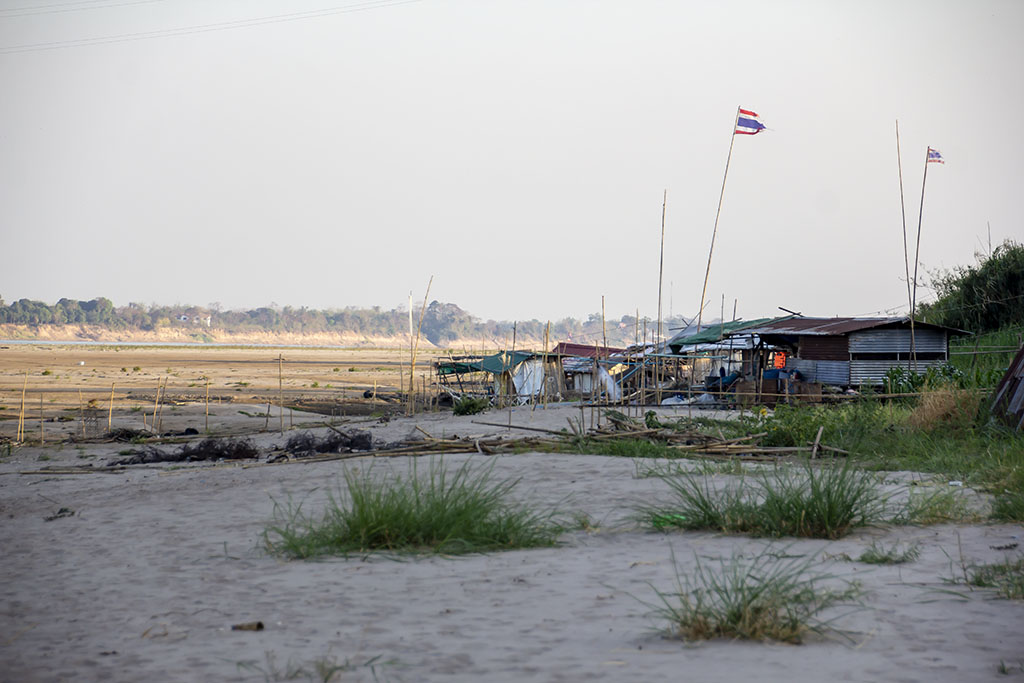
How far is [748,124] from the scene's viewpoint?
15.0 metres

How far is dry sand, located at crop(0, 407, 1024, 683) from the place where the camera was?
346 cm

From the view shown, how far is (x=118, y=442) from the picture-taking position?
52.5 ft

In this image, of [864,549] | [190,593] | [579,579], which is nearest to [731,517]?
[864,549]

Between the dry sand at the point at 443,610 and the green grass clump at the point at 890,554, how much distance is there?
76 mm

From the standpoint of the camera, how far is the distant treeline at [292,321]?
134 metres

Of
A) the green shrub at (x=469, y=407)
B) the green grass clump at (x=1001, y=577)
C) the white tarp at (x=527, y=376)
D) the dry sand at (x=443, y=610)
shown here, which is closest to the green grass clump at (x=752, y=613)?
the dry sand at (x=443, y=610)

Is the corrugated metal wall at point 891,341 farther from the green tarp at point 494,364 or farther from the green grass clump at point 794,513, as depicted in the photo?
the green grass clump at point 794,513

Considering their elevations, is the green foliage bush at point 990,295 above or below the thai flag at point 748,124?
below

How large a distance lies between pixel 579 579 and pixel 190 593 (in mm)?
2066

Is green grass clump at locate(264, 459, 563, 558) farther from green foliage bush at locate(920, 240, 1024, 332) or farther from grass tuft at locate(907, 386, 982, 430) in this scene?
green foliage bush at locate(920, 240, 1024, 332)

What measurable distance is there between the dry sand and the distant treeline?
406 ft

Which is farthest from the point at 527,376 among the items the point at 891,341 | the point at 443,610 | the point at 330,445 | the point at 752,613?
the point at 752,613

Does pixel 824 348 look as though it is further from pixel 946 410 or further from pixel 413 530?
pixel 413 530

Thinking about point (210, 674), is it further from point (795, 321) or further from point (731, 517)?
point (795, 321)
